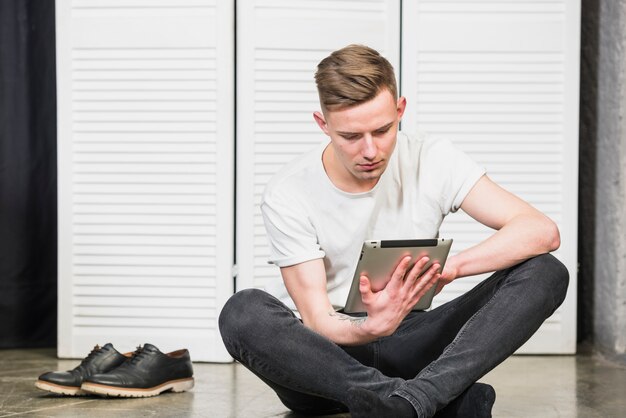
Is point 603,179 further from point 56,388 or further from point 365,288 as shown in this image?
point 56,388

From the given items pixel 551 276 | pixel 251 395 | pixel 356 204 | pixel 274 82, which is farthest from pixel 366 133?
pixel 274 82

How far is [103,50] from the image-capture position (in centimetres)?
309

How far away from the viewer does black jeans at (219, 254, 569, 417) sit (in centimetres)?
185

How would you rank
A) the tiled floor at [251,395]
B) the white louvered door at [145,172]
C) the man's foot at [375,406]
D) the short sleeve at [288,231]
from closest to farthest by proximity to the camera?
the man's foot at [375,406] → the short sleeve at [288,231] → the tiled floor at [251,395] → the white louvered door at [145,172]

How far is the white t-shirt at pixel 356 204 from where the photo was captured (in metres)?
2.05

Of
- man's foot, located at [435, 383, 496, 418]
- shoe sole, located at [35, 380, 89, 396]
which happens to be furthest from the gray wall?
shoe sole, located at [35, 380, 89, 396]

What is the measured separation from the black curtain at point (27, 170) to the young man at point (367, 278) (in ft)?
5.19

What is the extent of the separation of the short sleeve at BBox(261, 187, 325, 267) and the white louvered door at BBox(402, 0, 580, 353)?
1175mm

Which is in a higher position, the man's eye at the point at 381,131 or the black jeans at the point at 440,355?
the man's eye at the point at 381,131

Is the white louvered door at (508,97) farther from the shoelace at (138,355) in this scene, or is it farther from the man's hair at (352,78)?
the man's hair at (352,78)

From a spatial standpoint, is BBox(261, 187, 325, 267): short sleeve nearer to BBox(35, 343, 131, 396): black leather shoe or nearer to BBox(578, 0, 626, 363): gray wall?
BBox(35, 343, 131, 396): black leather shoe

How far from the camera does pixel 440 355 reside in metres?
1.94

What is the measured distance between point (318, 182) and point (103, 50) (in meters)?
1.30

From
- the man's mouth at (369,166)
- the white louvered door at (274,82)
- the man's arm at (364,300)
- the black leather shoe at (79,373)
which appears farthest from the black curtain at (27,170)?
the man's mouth at (369,166)
